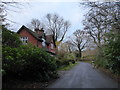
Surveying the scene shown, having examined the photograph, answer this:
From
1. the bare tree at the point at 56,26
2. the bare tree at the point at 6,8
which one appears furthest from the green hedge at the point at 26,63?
the bare tree at the point at 56,26

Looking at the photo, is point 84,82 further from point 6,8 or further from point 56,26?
point 56,26

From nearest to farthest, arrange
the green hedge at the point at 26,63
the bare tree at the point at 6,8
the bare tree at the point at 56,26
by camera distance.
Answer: the green hedge at the point at 26,63, the bare tree at the point at 6,8, the bare tree at the point at 56,26

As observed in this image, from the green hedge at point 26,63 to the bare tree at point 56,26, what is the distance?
955 inches

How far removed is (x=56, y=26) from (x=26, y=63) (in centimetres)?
2742

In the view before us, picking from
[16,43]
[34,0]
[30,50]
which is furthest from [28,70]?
[34,0]

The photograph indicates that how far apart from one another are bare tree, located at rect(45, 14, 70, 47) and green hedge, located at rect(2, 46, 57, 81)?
24.3 meters

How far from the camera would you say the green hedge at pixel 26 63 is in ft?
16.1

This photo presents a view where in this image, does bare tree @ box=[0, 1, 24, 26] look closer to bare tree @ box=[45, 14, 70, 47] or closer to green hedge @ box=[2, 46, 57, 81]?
green hedge @ box=[2, 46, 57, 81]

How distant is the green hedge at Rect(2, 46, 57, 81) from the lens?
4.91m

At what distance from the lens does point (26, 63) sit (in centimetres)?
580

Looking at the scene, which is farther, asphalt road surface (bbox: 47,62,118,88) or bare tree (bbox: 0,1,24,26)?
bare tree (bbox: 0,1,24,26)

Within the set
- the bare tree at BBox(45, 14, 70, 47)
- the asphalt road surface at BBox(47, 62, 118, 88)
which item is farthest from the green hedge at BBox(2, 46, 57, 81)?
the bare tree at BBox(45, 14, 70, 47)

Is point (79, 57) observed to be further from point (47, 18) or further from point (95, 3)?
point (95, 3)

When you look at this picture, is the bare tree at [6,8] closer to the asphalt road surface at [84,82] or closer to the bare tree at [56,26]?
the asphalt road surface at [84,82]
